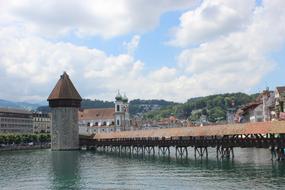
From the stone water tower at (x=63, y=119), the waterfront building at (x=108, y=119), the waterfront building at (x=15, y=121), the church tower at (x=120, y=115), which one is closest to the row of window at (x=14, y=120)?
the waterfront building at (x=15, y=121)

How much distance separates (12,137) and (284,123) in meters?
71.3

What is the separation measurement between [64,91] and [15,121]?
6602 cm

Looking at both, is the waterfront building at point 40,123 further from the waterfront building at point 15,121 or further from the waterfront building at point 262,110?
the waterfront building at point 262,110

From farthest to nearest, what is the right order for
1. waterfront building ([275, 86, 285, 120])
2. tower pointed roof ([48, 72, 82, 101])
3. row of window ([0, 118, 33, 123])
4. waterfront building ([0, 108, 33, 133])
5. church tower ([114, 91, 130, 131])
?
row of window ([0, 118, 33, 123]) < waterfront building ([0, 108, 33, 133]) < church tower ([114, 91, 130, 131]) < tower pointed roof ([48, 72, 82, 101]) < waterfront building ([275, 86, 285, 120])

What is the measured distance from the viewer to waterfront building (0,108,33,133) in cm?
13550

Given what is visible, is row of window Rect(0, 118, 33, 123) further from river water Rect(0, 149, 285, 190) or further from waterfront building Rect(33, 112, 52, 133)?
river water Rect(0, 149, 285, 190)

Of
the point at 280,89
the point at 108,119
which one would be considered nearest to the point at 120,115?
the point at 108,119

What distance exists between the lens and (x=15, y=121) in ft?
465

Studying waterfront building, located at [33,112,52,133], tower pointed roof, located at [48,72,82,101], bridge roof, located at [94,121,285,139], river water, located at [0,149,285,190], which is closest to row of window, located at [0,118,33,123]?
waterfront building, located at [33,112,52,133]

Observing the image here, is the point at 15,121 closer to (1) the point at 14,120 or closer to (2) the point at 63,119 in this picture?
(1) the point at 14,120

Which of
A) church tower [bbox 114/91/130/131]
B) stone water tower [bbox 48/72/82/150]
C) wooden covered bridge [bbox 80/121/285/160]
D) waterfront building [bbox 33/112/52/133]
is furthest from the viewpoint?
waterfront building [bbox 33/112/52/133]

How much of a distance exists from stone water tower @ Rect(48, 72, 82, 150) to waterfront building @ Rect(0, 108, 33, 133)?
5762 centimetres

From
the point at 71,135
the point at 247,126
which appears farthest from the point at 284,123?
the point at 71,135

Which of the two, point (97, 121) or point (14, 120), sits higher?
point (14, 120)
